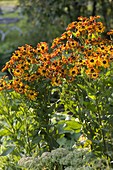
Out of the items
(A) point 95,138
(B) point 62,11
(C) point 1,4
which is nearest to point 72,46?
(A) point 95,138

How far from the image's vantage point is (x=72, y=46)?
371cm

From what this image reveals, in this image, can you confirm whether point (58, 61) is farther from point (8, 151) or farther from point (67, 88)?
point (8, 151)

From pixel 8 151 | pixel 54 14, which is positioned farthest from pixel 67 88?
pixel 54 14

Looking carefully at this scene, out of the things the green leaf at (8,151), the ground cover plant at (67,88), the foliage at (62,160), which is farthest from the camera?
the green leaf at (8,151)

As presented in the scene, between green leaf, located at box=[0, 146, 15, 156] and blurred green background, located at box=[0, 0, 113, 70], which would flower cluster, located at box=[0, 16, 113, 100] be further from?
blurred green background, located at box=[0, 0, 113, 70]

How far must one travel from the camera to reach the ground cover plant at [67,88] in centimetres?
359

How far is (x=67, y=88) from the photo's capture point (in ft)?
12.3

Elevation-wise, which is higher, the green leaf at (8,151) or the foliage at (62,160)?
the green leaf at (8,151)

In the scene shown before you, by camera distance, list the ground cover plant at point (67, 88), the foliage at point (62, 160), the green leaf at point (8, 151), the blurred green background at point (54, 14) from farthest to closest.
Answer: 1. the blurred green background at point (54, 14)
2. the green leaf at point (8, 151)
3. the ground cover plant at point (67, 88)
4. the foliage at point (62, 160)

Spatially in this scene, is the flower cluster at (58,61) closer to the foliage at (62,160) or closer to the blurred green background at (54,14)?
the foliage at (62,160)

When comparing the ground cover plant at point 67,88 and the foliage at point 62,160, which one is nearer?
the foliage at point 62,160

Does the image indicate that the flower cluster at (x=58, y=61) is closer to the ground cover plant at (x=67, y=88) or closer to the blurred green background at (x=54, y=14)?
the ground cover plant at (x=67, y=88)

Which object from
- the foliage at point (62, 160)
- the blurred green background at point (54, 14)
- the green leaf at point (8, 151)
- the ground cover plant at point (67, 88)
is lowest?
the foliage at point (62, 160)

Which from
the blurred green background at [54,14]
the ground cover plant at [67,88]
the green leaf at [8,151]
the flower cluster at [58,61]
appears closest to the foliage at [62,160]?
the ground cover plant at [67,88]
